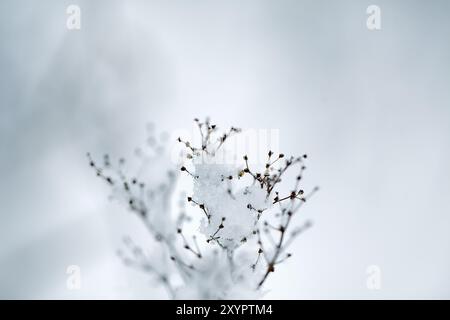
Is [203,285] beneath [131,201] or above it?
beneath
